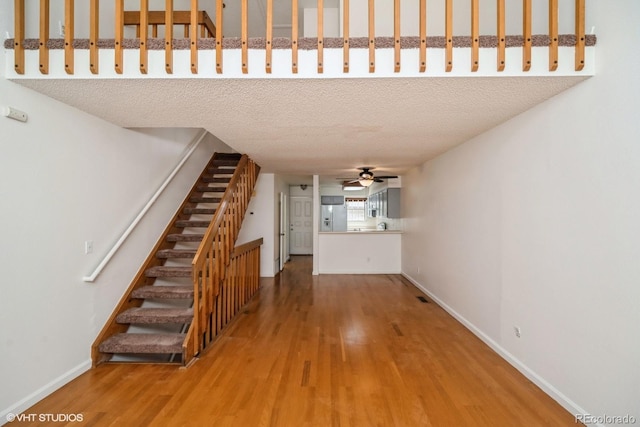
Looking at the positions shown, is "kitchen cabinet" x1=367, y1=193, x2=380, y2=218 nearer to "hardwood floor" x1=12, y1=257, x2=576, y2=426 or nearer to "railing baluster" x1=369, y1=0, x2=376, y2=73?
"hardwood floor" x1=12, y1=257, x2=576, y2=426

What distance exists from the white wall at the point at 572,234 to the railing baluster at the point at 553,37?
0.25 metres

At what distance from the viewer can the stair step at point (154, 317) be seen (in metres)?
2.97

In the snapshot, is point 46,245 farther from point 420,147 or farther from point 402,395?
point 420,147

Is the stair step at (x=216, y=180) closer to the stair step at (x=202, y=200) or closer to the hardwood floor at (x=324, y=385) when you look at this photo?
the stair step at (x=202, y=200)

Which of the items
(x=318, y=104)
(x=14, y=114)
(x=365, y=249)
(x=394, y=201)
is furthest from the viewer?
(x=394, y=201)

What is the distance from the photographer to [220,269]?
340cm

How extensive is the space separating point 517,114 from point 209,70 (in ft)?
8.32

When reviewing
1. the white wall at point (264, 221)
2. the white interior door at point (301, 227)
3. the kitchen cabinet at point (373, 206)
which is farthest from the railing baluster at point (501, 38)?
the white interior door at point (301, 227)

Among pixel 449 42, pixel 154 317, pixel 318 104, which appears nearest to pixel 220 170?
pixel 154 317

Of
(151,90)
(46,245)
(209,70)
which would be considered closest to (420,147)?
(209,70)

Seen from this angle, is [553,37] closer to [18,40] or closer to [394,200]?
[18,40]

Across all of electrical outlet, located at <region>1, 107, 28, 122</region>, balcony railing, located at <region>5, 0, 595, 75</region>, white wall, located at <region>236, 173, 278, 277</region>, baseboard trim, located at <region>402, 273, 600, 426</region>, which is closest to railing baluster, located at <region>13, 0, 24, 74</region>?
balcony railing, located at <region>5, 0, 595, 75</region>

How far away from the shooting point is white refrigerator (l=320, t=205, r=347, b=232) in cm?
1036

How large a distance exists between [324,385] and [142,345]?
176 centimetres
